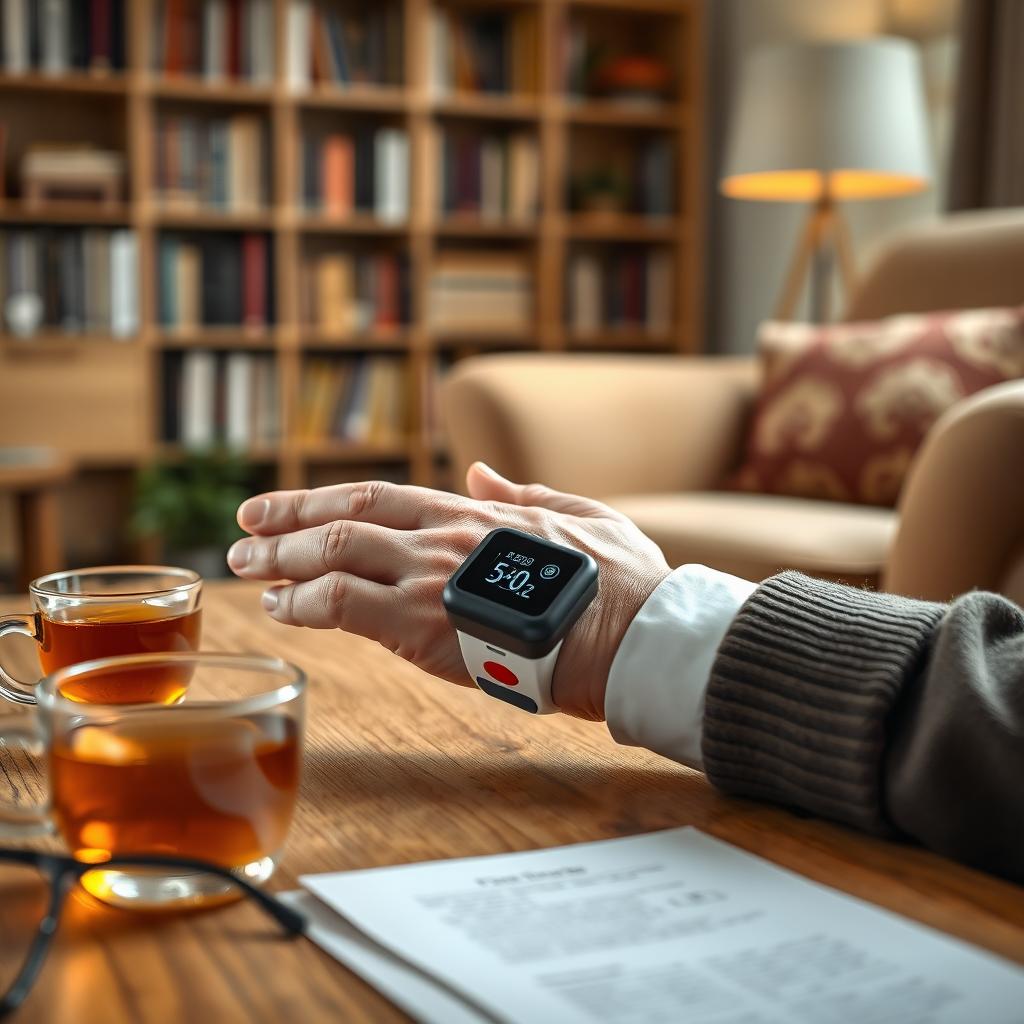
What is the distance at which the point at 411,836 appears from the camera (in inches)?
21.2

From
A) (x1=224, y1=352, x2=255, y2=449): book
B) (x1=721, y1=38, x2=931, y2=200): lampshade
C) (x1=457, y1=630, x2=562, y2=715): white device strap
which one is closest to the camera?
(x1=457, y1=630, x2=562, y2=715): white device strap

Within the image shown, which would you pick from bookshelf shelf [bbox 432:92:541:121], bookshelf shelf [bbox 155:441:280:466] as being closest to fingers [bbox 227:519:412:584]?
bookshelf shelf [bbox 155:441:280:466]

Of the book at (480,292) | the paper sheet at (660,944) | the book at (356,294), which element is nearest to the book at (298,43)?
the book at (356,294)

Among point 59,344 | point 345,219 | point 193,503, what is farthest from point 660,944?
point 345,219

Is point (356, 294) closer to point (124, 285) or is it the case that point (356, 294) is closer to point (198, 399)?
point (198, 399)

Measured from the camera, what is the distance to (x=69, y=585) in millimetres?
716

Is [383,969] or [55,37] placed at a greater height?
[55,37]

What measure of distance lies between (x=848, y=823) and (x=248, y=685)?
0.87 ft

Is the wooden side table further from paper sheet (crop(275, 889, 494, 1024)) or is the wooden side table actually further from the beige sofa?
paper sheet (crop(275, 889, 494, 1024))

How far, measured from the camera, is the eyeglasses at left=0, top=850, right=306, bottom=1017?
41 centimetres

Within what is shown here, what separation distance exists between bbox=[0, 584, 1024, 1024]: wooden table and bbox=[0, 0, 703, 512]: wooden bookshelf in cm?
288

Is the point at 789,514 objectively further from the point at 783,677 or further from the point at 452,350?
the point at 452,350

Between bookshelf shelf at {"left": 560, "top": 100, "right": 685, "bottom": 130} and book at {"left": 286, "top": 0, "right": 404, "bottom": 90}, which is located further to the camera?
bookshelf shelf at {"left": 560, "top": 100, "right": 685, "bottom": 130}

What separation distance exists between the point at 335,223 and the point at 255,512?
3.07 metres
